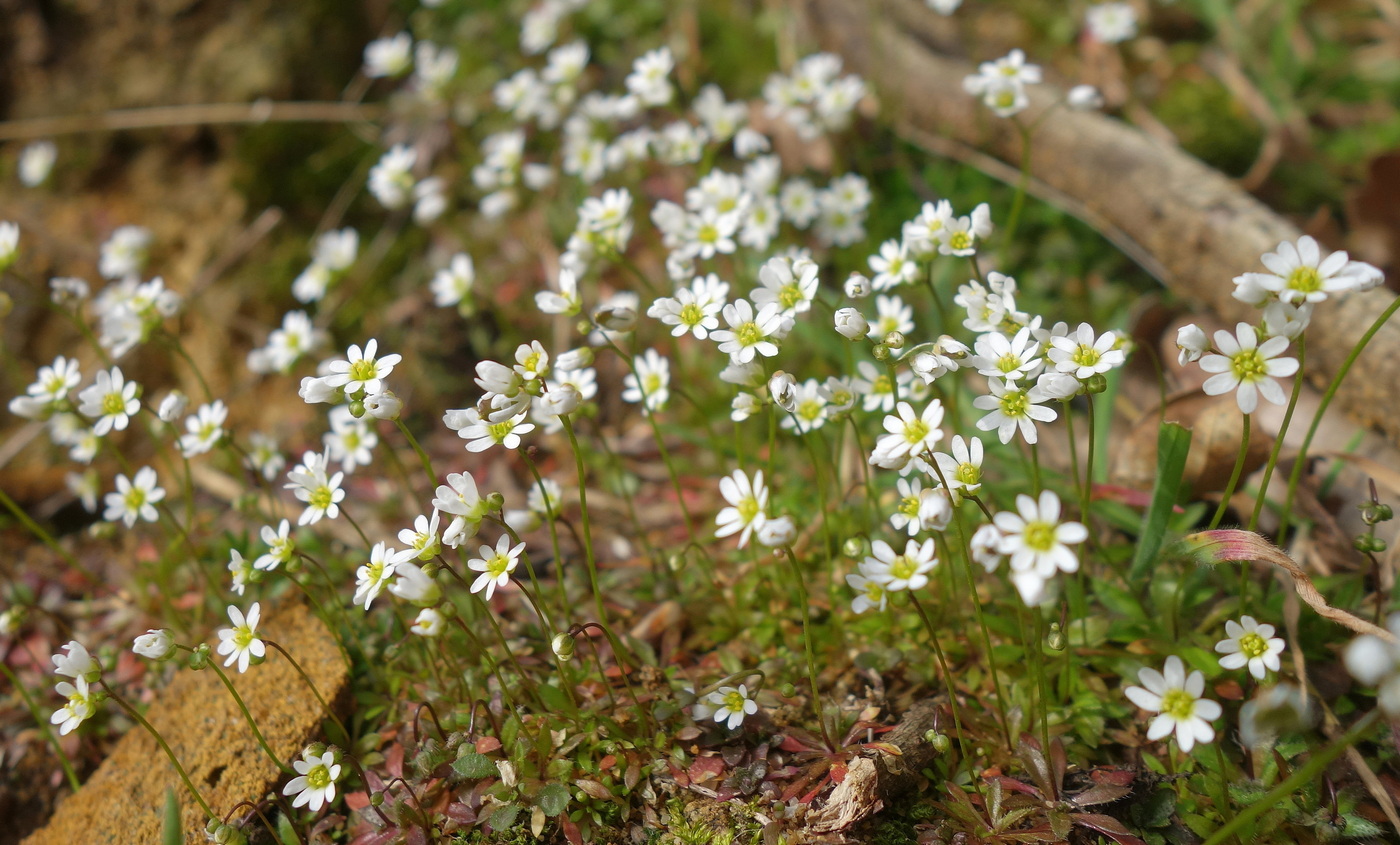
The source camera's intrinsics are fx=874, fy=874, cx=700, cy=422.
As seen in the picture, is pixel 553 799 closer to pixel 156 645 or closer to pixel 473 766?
pixel 473 766

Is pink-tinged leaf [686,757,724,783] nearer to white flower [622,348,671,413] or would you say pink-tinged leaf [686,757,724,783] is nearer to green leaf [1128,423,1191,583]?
white flower [622,348,671,413]

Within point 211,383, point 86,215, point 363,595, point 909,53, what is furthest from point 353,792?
point 909,53

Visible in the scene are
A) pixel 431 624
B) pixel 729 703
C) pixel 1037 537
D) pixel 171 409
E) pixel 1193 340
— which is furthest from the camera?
pixel 171 409

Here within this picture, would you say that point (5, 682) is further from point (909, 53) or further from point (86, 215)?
point (909, 53)

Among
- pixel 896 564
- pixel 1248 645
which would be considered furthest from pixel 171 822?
pixel 1248 645

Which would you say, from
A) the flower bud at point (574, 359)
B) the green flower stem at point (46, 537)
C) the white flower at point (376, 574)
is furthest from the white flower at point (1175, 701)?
the green flower stem at point (46, 537)

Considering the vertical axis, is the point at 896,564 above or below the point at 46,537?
above
